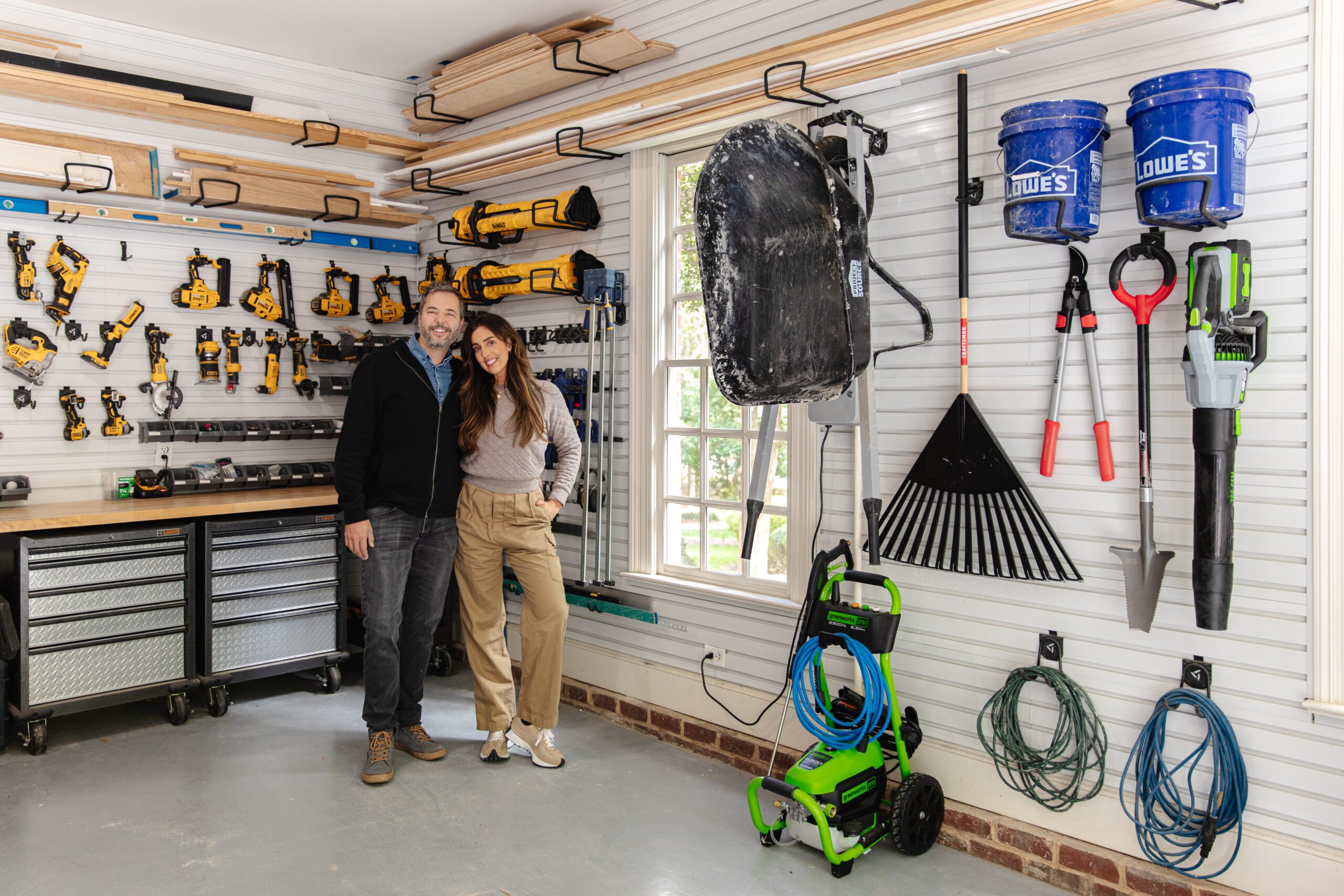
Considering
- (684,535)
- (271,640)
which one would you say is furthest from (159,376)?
(684,535)

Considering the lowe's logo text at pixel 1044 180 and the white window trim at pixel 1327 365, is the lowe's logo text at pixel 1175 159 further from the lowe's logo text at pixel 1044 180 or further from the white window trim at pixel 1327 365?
the white window trim at pixel 1327 365

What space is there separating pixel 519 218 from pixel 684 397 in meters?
1.34

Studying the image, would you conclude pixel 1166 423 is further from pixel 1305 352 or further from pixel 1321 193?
pixel 1321 193

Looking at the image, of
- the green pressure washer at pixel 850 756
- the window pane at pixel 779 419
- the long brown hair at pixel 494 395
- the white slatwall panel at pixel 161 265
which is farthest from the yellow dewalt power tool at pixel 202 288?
the green pressure washer at pixel 850 756

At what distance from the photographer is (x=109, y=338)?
471 cm

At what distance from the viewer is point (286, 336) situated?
5367 millimetres

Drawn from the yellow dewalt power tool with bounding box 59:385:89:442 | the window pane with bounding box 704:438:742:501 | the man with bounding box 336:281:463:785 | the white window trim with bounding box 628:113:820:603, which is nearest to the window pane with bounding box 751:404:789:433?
the window pane with bounding box 704:438:742:501

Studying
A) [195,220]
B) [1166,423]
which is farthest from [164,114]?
[1166,423]

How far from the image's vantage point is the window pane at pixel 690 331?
4.30 metres

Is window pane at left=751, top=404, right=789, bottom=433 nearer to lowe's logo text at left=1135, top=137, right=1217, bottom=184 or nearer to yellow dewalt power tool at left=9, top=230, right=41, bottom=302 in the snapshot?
lowe's logo text at left=1135, top=137, right=1217, bottom=184

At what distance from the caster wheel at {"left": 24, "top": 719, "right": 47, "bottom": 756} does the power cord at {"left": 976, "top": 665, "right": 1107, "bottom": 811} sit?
3854mm

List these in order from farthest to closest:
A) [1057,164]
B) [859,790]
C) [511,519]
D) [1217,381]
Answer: [511,519] → [859,790] → [1057,164] → [1217,381]

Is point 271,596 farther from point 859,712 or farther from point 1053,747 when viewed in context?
point 1053,747

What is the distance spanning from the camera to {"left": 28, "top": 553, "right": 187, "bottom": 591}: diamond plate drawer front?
13.0 ft
